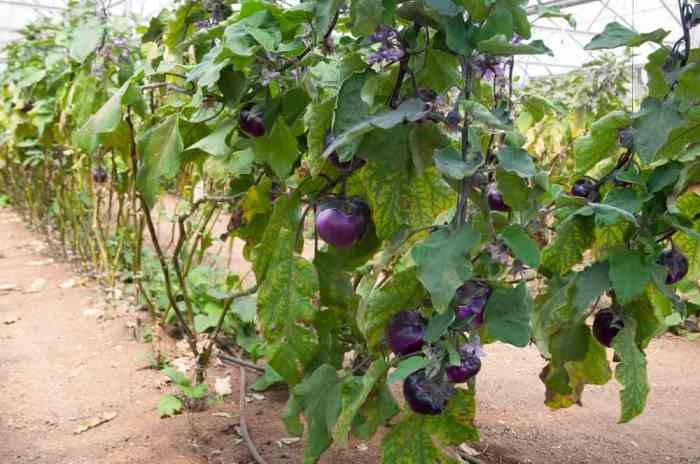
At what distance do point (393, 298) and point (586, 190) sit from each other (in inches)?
13.2

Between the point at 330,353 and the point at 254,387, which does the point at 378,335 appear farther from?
the point at 254,387

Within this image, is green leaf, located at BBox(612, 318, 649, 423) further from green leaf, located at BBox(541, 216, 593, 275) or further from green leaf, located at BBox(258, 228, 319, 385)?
green leaf, located at BBox(258, 228, 319, 385)

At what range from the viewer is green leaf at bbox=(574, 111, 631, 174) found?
0.92 metres

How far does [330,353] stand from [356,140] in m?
0.51

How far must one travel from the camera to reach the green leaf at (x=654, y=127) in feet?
2.48

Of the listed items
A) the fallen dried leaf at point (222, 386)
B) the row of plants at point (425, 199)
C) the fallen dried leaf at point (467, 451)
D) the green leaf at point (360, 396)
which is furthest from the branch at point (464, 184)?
the fallen dried leaf at point (222, 386)

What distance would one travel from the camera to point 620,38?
32.0 inches

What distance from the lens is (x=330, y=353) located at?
1.14 m

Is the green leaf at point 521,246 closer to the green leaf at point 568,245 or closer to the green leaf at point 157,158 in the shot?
the green leaf at point 568,245

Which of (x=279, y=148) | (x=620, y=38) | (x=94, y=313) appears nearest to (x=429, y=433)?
(x=279, y=148)

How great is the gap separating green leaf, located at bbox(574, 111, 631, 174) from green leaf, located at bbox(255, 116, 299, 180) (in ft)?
1.34

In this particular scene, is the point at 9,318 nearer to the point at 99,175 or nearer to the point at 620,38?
the point at 99,175

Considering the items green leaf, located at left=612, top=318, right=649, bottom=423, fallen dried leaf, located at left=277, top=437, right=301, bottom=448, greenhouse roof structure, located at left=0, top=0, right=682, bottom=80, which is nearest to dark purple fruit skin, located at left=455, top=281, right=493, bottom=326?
green leaf, located at left=612, top=318, right=649, bottom=423

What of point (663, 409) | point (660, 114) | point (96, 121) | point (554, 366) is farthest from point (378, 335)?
point (663, 409)
